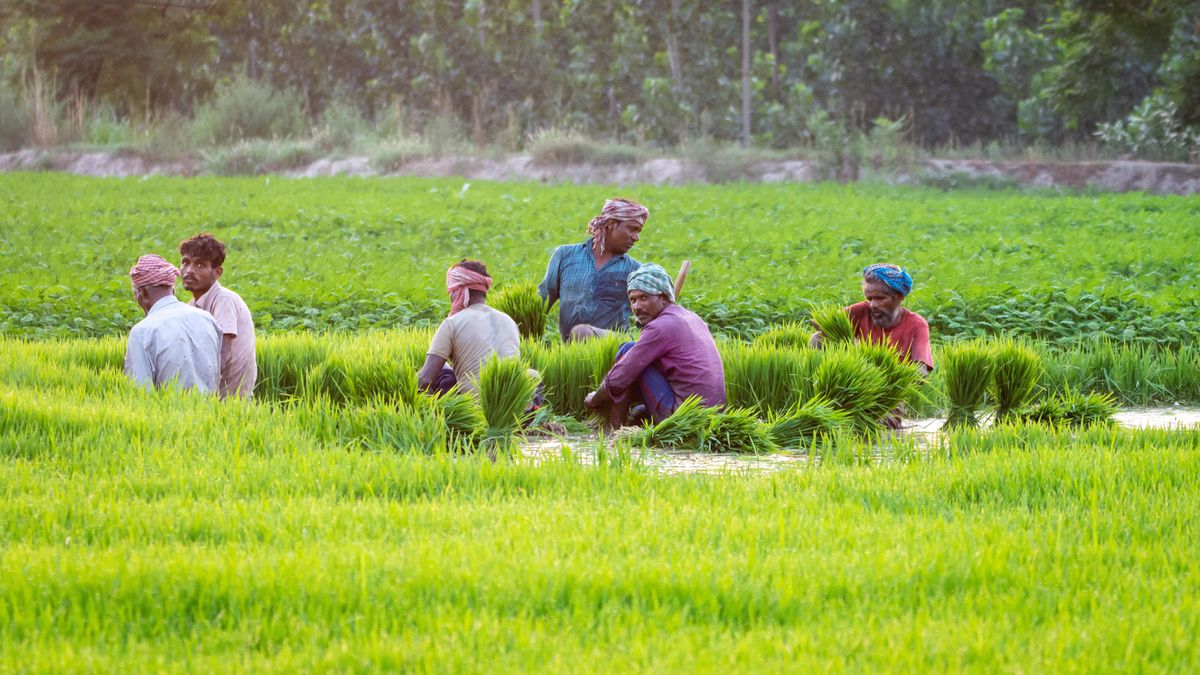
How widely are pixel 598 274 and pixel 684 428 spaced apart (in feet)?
7.38

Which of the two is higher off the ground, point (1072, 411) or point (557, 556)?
point (557, 556)

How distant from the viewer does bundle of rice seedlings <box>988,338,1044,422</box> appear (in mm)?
7996

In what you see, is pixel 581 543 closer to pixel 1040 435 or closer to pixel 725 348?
pixel 1040 435

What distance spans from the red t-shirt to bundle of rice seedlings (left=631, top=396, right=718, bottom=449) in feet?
4.61

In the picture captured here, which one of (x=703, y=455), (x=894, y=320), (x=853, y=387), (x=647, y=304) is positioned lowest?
(x=703, y=455)

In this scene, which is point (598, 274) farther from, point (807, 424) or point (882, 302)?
point (807, 424)

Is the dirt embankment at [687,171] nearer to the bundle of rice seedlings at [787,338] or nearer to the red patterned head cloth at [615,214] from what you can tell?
the bundle of rice seedlings at [787,338]

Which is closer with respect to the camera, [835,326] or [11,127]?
[835,326]

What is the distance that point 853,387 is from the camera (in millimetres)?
7656

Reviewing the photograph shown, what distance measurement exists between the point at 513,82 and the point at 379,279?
2415 centimetres

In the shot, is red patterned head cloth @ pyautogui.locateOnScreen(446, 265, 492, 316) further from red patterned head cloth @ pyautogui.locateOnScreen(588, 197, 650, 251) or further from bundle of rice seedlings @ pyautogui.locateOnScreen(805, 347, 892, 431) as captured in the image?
bundle of rice seedlings @ pyautogui.locateOnScreen(805, 347, 892, 431)

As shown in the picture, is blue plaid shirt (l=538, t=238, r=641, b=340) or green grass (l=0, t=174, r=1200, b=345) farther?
green grass (l=0, t=174, r=1200, b=345)

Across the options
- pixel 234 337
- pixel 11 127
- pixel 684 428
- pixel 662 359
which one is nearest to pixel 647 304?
pixel 662 359

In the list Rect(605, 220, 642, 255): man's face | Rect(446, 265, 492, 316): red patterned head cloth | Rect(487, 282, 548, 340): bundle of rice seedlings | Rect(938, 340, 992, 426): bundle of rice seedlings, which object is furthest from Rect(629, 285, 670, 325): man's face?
Rect(487, 282, 548, 340): bundle of rice seedlings
